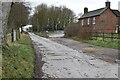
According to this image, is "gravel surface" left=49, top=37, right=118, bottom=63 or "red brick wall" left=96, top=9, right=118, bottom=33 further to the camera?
"red brick wall" left=96, top=9, right=118, bottom=33

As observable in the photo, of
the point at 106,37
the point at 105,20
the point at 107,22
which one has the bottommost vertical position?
the point at 106,37

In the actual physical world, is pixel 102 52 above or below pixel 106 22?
below

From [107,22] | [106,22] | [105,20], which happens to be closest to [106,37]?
[105,20]

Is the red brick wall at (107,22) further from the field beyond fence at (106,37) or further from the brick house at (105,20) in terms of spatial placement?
the field beyond fence at (106,37)

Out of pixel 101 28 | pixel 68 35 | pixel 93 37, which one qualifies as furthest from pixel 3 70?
pixel 101 28

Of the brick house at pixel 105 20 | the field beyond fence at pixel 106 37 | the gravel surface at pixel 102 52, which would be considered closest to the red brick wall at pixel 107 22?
the brick house at pixel 105 20

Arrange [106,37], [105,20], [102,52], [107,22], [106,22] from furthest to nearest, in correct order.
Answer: [107,22]
[106,22]
[105,20]
[106,37]
[102,52]

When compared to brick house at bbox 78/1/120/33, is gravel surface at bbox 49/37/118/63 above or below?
below

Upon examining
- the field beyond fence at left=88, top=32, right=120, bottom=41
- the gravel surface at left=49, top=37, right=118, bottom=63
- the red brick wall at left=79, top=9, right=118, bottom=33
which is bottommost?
the gravel surface at left=49, top=37, right=118, bottom=63

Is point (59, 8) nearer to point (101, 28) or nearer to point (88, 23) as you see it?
point (88, 23)

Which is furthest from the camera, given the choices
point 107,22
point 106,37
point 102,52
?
point 107,22

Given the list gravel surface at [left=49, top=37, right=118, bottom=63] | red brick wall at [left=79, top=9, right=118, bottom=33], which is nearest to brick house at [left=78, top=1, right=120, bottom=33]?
red brick wall at [left=79, top=9, right=118, bottom=33]

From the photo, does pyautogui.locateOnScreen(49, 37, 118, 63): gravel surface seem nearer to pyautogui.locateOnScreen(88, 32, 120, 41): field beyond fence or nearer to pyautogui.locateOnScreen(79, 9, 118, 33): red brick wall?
pyautogui.locateOnScreen(88, 32, 120, 41): field beyond fence

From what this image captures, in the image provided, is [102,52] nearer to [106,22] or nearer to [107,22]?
[106,22]
